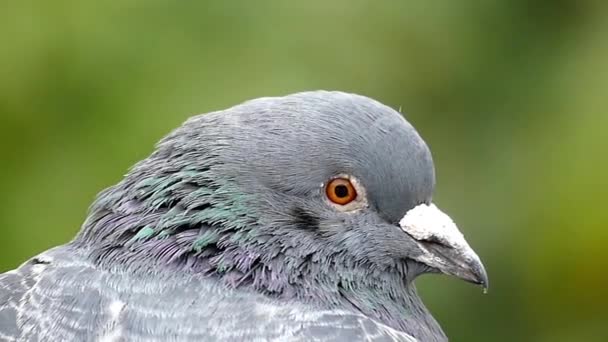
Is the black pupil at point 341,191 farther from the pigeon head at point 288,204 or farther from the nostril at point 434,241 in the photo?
the nostril at point 434,241

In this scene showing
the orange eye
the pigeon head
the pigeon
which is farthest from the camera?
the orange eye

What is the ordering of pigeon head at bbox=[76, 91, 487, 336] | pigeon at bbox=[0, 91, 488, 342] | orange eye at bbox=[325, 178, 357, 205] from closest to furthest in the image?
pigeon at bbox=[0, 91, 488, 342], pigeon head at bbox=[76, 91, 487, 336], orange eye at bbox=[325, 178, 357, 205]

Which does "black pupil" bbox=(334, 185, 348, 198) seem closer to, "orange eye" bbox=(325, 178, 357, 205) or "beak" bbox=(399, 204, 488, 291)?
"orange eye" bbox=(325, 178, 357, 205)

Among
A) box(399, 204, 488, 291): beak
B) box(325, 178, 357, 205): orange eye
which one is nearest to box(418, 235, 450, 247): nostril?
box(399, 204, 488, 291): beak

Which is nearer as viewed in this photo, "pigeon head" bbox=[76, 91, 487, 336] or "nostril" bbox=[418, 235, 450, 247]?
"pigeon head" bbox=[76, 91, 487, 336]

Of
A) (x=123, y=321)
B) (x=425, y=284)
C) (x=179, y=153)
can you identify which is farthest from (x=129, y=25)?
(x=123, y=321)

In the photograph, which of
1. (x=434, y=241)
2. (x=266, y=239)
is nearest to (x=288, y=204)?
(x=266, y=239)

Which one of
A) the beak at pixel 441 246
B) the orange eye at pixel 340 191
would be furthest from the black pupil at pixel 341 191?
the beak at pixel 441 246

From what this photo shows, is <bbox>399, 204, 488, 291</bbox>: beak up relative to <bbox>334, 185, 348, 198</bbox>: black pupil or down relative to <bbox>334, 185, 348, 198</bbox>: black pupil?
down
